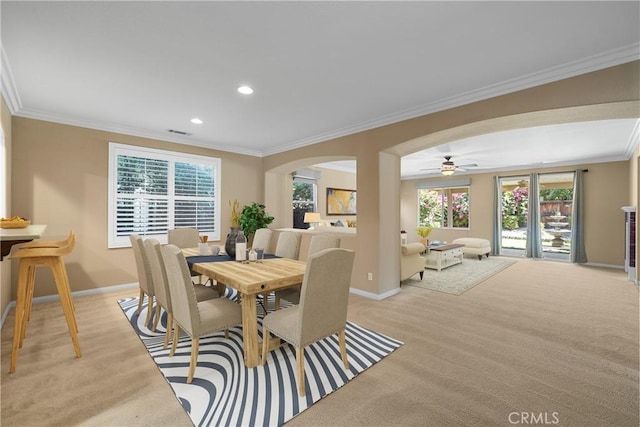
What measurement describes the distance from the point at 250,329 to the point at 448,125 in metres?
3.00

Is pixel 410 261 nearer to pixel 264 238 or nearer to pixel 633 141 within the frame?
pixel 264 238

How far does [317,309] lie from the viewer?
6.45 feet

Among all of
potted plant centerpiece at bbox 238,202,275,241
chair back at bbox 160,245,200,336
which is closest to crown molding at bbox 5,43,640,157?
potted plant centerpiece at bbox 238,202,275,241

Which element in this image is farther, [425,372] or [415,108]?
[415,108]

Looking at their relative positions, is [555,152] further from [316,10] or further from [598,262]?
[316,10]

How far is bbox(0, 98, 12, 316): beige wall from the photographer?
3.04 meters

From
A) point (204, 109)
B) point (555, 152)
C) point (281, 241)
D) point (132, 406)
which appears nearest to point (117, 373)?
point (132, 406)

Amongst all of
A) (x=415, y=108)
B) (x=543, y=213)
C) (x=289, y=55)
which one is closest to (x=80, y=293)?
(x=289, y=55)

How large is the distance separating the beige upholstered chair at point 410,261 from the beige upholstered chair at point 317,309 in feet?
8.64

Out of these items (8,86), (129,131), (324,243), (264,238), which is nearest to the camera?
(8,86)

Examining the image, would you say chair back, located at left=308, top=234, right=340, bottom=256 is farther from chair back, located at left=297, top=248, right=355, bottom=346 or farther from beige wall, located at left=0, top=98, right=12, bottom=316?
beige wall, located at left=0, top=98, right=12, bottom=316

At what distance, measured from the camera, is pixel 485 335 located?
2.85 m

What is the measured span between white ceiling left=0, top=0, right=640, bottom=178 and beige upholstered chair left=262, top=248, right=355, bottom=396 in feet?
5.34

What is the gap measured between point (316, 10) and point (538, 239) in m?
8.14
